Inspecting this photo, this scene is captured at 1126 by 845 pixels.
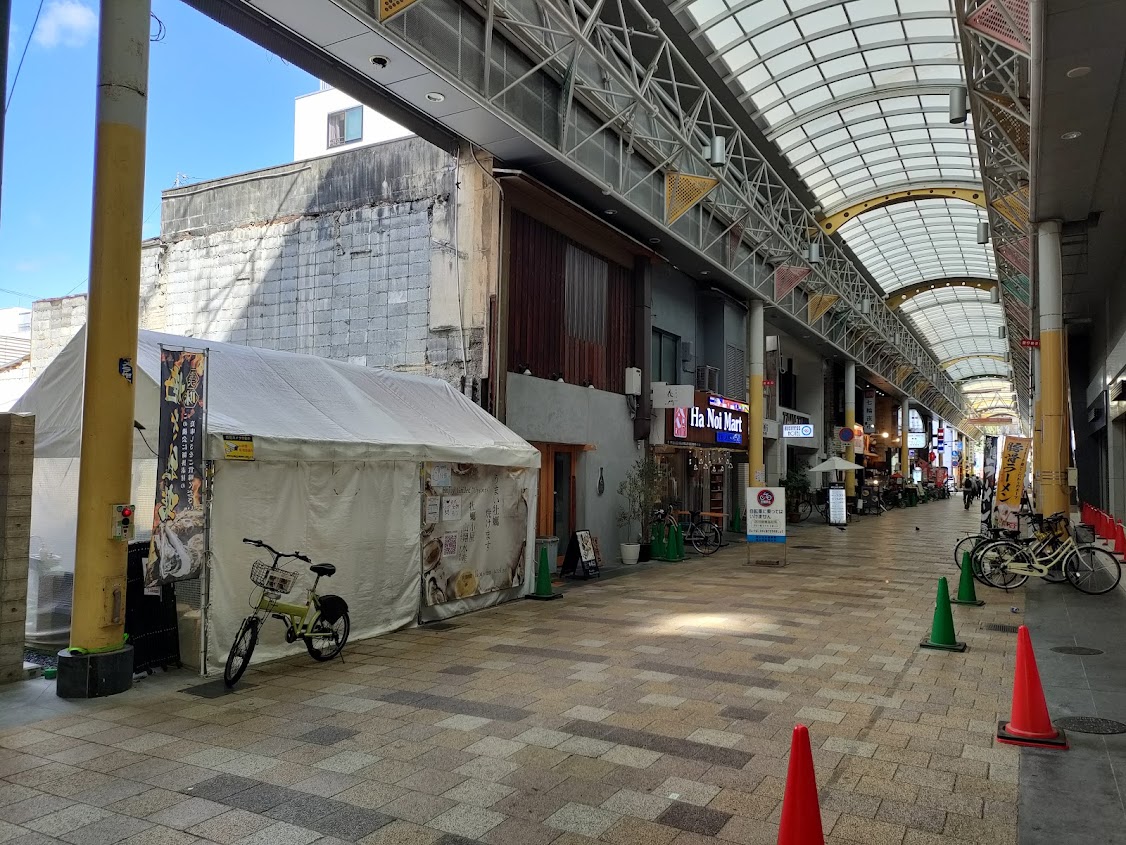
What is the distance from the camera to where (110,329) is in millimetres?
7082

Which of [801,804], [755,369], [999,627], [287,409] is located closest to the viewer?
[801,804]

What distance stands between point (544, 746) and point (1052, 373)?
1436cm

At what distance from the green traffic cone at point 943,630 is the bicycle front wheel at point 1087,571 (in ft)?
16.4

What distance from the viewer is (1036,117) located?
10.7 meters

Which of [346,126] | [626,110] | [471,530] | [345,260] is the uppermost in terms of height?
[346,126]

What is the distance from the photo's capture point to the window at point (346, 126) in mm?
23078

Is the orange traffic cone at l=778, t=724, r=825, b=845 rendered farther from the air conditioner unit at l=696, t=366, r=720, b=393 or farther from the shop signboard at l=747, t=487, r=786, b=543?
the air conditioner unit at l=696, t=366, r=720, b=393

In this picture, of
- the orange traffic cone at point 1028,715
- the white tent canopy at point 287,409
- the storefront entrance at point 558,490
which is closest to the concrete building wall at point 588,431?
the storefront entrance at point 558,490

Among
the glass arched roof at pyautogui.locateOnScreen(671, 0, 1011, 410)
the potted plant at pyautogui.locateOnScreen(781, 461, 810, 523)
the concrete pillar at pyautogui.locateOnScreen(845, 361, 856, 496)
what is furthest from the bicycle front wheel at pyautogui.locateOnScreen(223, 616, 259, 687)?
the concrete pillar at pyautogui.locateOnScreen(845, 361, 856, 496)

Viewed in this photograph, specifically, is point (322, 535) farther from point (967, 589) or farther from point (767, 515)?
point (767, 515)

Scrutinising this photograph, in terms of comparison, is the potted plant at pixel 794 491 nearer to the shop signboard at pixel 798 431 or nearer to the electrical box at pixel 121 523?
the shop signboard at pixel 798 431

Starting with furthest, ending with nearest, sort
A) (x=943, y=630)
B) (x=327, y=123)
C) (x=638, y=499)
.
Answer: (x=327, y=123), (x=638, y=499), (x=943, y=630)

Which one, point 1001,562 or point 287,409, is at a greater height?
point 287,409

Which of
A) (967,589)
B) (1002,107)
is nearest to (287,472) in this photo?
(967,589)
